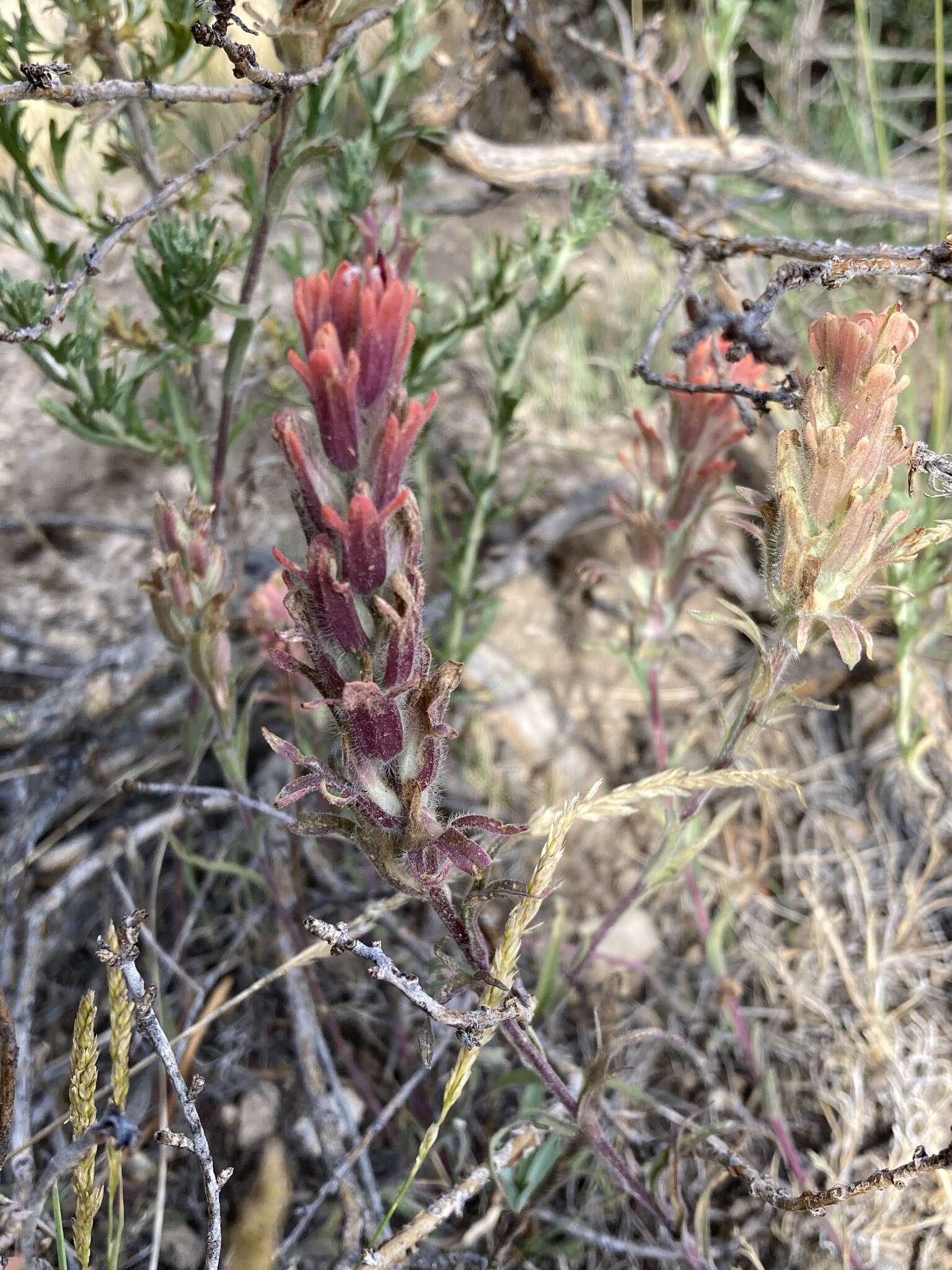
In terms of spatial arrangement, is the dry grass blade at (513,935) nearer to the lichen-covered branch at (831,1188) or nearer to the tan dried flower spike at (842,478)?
the tan dried flower spike at (842,478)

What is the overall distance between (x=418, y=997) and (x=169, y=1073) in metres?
0.33

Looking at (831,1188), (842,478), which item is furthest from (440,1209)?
(842,478)

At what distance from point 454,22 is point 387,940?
21.6 ft

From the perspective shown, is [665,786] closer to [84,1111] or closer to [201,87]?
[84,1111]

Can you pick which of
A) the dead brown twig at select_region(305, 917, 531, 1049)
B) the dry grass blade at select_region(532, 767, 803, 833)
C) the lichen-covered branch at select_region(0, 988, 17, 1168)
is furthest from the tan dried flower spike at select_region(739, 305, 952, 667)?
the lichen-covered branch at select_region(0, 988, 17, 1168)

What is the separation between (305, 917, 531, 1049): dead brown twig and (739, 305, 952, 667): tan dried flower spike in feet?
2.07

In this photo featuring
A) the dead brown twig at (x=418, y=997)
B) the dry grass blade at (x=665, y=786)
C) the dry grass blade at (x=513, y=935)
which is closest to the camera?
the dead brown twig at (x=418, y=997)

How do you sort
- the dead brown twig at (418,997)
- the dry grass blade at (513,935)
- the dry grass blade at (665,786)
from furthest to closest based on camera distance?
the dry grass blade at (665,786), the dry grass blade at (513,935), the dead brown twig at (418,997)

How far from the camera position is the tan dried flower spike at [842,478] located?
1.16 m

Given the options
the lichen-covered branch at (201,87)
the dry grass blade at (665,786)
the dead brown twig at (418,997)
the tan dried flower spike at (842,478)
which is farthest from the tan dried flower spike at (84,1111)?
the lichen-covered branch at (201,87)

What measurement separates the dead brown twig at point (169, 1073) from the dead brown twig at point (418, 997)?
209 mm

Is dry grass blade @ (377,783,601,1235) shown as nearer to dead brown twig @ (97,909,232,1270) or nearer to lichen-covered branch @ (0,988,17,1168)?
dead brown twig @ (97,909,232,1270)

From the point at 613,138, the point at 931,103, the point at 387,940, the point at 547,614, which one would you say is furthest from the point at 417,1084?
the point at 931,103

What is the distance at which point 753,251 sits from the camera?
177 centimetres
